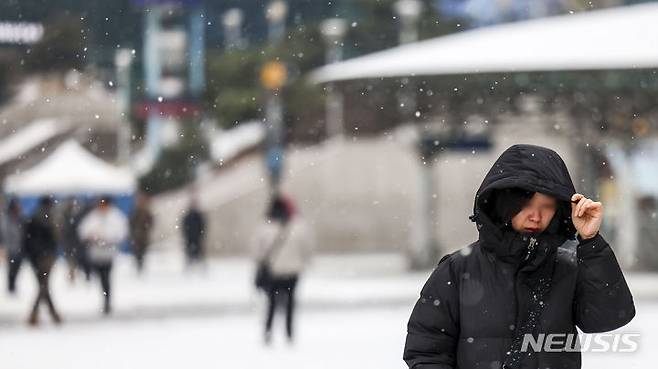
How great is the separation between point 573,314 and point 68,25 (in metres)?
45.4

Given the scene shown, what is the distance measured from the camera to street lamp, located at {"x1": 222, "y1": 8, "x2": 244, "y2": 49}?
1849 inches

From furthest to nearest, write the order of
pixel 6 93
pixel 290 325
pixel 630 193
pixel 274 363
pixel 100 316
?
pixel 6 93
pixel 630 193
pixel 100 316
pixel 290 325
pixel 274 363

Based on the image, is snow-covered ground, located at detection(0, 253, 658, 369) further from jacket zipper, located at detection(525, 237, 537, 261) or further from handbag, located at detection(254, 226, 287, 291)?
jacket zipper, located at detection(525, 237, 537, 261)

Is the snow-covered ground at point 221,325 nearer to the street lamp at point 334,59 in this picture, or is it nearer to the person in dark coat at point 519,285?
the person in dark coat at point 519,285

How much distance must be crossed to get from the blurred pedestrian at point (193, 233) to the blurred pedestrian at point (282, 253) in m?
14.0

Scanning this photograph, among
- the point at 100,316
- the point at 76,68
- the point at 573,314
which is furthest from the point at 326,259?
the point at 573,314

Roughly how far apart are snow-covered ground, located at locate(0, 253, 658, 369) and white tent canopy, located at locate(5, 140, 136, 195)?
3.45 m

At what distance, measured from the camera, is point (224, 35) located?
160 feet

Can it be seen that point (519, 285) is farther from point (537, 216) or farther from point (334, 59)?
point (334, 59)

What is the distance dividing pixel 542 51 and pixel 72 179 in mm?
9567

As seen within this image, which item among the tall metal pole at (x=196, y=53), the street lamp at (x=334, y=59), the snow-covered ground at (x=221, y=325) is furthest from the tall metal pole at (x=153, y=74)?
the snow-covered ground at (x=221, y=325)

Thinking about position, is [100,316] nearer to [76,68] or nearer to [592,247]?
[592,247]

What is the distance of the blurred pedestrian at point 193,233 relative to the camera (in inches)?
1055

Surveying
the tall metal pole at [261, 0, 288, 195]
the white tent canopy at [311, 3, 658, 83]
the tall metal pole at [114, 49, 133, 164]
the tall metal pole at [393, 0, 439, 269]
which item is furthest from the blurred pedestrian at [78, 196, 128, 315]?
the tall metal pole at [114, 49, 133, 164]
